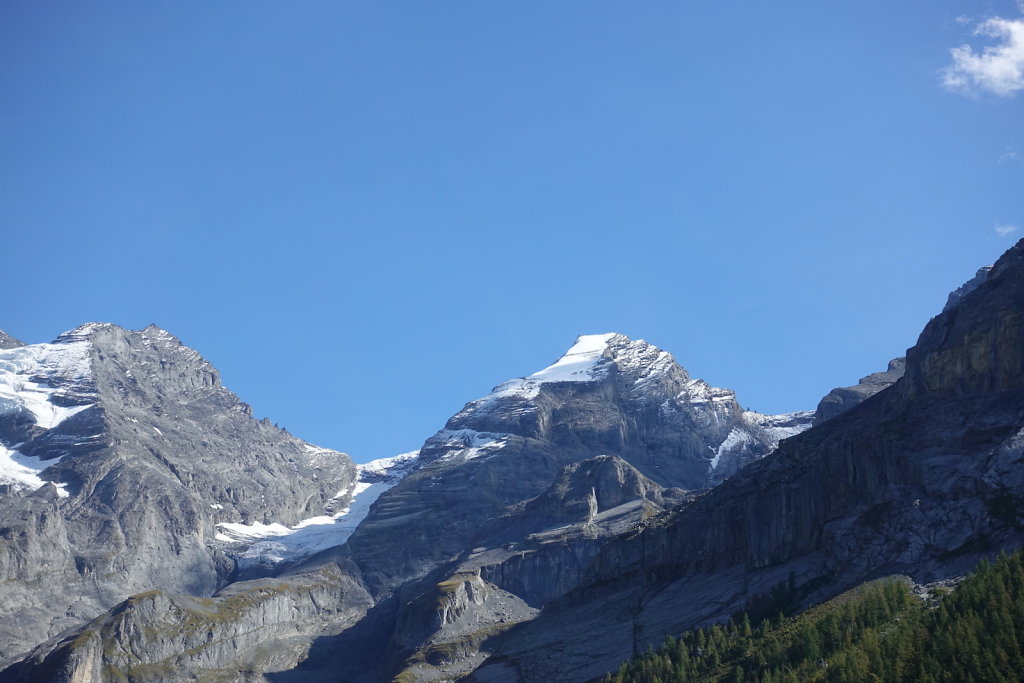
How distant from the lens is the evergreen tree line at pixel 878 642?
117m

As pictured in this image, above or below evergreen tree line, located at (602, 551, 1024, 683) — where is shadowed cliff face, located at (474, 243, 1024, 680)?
above

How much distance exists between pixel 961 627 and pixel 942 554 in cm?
3451

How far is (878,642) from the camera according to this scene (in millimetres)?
130000

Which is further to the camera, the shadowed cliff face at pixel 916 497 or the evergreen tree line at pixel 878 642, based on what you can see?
the shadowed cliff face at pixel 916 497

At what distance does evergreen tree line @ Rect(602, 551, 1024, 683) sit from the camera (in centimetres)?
11694

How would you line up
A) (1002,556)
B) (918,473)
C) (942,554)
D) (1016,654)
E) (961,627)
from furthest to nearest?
→ (918,473) → (942,554) → (1002,556) → (961,627) → (1016,654)

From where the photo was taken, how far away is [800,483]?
199875mm

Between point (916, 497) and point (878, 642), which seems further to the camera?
point (916, 497)

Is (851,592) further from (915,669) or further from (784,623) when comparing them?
(915,669)

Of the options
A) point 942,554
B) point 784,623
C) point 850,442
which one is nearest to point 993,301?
point 850,442

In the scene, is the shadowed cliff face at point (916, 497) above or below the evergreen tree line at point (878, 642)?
above

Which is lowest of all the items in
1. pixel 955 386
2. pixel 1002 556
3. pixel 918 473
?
pixel 1002 556

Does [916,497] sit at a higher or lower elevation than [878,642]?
higher

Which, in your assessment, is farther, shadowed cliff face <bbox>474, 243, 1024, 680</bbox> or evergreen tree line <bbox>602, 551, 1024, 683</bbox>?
shadowed cliff face <bbox>474, 243, 1024, 680</bbox>
